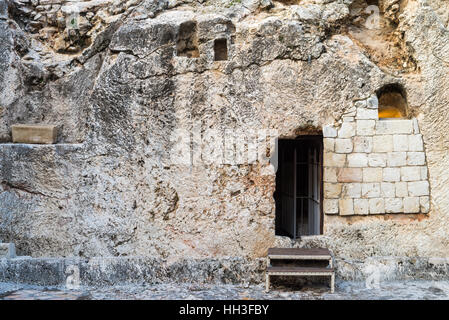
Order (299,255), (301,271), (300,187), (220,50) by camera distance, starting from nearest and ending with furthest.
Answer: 1. (301,271)
2. (299,255)
3. (220,50)
4. (300,187)

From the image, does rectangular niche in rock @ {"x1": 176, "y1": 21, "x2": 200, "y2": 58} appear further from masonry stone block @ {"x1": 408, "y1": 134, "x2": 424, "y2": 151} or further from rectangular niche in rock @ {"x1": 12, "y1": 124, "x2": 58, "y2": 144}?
masonry stone block @ {"x1": 408, "y1": 134, "x2": 424, "y2": 151}

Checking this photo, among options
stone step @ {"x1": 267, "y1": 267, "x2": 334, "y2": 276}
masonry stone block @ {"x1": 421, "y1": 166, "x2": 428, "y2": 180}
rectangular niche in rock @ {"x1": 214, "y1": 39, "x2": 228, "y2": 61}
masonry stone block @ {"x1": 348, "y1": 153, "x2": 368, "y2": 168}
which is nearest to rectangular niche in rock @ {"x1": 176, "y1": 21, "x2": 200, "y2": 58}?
rectangular niche in rock @ {"x1": 214, "y1": 39, "x2": 228, "y2": 61}

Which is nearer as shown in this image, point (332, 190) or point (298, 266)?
point (298, 266)

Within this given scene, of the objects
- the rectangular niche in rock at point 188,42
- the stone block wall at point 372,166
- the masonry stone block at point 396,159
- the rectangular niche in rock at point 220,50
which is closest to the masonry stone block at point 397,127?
the stone block wall at point 372,166

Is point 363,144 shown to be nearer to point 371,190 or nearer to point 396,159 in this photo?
point 396,159

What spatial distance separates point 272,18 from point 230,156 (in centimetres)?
181

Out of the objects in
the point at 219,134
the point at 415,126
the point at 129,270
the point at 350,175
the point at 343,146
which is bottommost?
the point at 129,270

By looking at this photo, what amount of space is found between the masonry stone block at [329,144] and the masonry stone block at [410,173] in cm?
90

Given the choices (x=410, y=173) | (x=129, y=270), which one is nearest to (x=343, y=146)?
(x=410, y=173)

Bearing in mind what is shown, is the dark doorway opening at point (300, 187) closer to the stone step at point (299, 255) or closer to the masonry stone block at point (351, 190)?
the masonry stone block at point (351, 190)

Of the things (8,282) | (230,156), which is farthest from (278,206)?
(8,282)

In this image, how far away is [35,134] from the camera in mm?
5727

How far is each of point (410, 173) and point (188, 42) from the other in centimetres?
323
